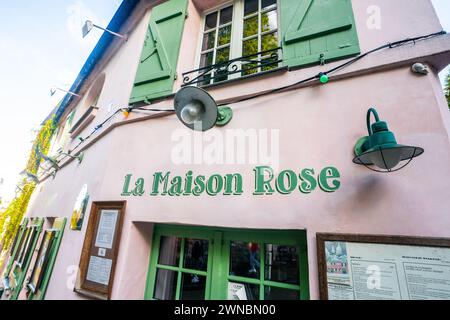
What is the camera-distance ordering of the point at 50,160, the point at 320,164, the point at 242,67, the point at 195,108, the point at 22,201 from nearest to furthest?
the point at 320,164 → the point at 195,108 → the point at 242,67 → the point at 50,160 → the point at 22,201

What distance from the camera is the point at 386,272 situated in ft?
4.66

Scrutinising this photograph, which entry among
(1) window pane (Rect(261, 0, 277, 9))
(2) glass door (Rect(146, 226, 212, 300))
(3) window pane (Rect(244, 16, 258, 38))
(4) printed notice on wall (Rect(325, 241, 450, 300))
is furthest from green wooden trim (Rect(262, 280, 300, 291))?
(1) window pane (Rect(261, 0, 277, 9))

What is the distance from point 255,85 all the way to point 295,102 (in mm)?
507

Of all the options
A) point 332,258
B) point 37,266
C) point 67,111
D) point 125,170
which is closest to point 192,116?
point 125,170

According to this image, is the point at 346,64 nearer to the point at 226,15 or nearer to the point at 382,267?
the point at 382,267

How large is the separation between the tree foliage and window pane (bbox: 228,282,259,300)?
927cm

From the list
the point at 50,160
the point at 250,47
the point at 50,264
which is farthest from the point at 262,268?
the point at 50,160

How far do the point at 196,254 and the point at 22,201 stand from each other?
384 inches

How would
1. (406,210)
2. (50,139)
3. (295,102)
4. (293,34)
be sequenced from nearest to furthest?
(406,210), (295,102), (293,34), (50,139)

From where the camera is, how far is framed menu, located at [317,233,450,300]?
4.36 feet

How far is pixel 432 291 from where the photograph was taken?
1.32 metres

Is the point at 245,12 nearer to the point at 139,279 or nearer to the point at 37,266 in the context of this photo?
the point at 139,279

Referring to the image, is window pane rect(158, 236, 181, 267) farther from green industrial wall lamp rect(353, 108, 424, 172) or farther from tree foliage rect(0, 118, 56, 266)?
tree foliage rect(0, 118, 56, 266)

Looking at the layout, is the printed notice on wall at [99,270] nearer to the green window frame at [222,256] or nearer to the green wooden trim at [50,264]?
the green window frame at [222,256]
